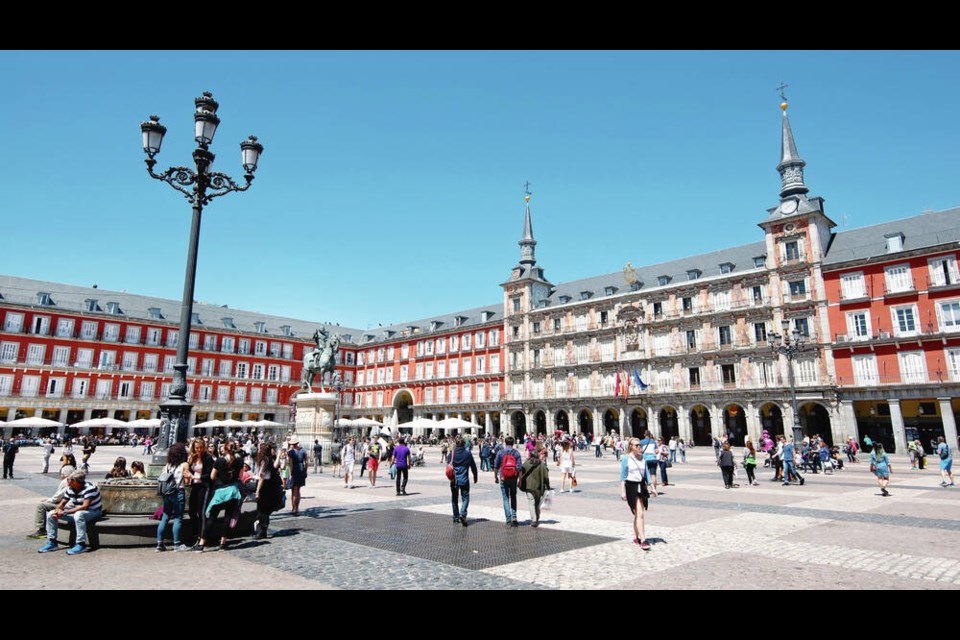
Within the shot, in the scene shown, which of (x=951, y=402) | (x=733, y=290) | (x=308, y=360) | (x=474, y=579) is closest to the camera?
(x=474, y=579)

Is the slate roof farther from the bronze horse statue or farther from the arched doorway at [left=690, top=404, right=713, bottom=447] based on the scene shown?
the bronze horse statue

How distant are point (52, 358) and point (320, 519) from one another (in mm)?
51630

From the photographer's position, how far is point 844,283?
36094 millimetres

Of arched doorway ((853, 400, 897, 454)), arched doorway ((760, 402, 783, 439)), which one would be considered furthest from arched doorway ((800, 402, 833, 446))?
arched doorway ((853, 400, 897, 454))

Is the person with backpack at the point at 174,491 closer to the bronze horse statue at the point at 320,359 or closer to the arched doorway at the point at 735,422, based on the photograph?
the bronze horse statue at the point at 320,359

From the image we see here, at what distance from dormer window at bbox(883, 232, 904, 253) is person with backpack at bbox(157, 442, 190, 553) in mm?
41116

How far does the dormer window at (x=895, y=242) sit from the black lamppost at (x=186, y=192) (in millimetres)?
39642

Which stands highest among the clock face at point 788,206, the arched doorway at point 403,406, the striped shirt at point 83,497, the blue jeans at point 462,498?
the clock face at point 788,206

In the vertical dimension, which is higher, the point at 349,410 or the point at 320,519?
the point at 349,410

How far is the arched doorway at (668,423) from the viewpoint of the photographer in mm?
44781

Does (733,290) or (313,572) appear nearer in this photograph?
(313,572)

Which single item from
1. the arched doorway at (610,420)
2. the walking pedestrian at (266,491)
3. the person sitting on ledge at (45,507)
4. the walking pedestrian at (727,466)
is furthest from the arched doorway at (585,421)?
the person sitting on ledge at (45,507)
